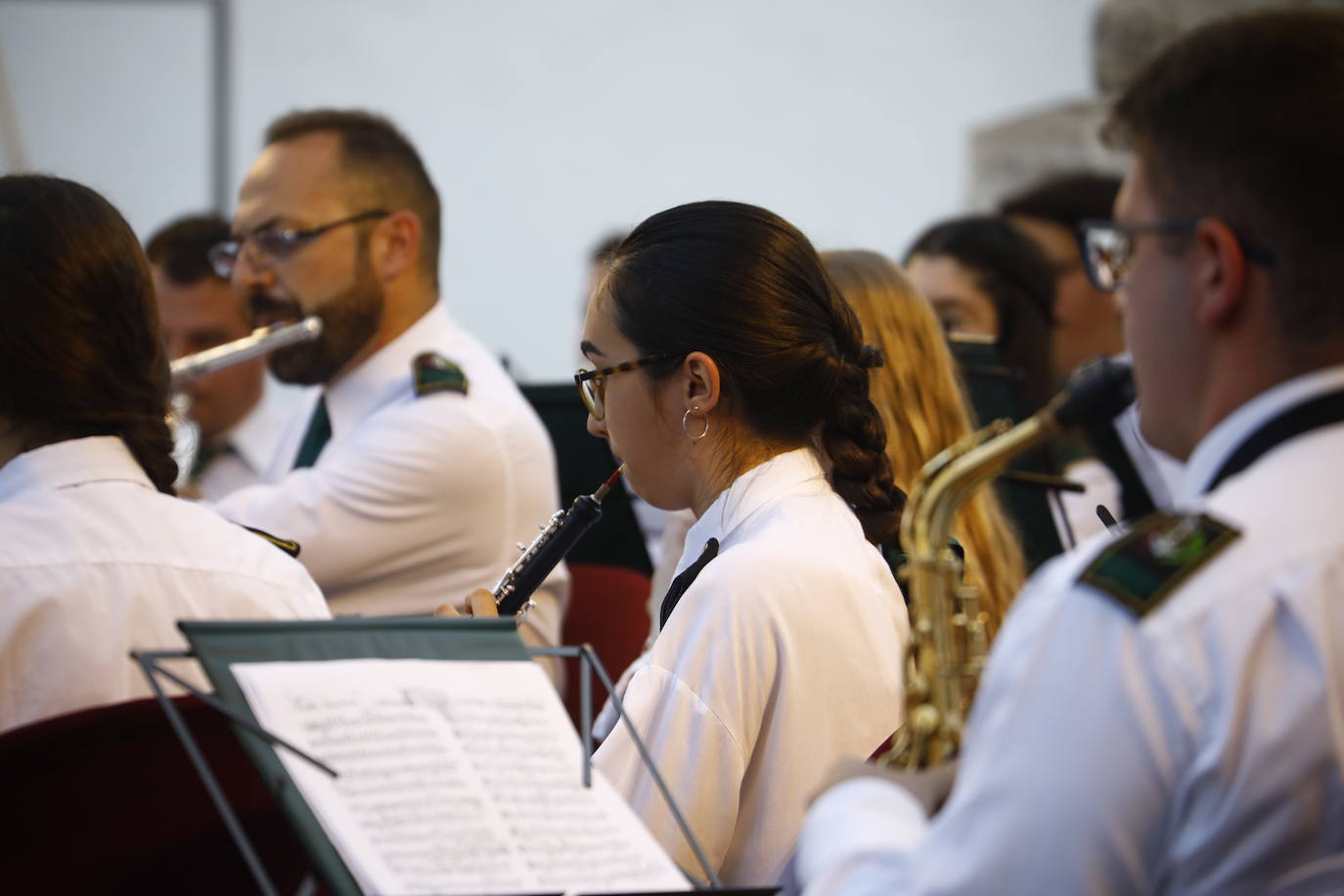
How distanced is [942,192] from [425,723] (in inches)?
205

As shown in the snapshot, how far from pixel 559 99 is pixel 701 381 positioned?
4.09 metres

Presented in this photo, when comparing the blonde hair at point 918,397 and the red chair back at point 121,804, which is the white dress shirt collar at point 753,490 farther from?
the red chair back at point 121,804

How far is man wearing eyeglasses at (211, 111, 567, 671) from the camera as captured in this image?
2.88 m

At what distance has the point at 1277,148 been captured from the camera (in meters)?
1.00

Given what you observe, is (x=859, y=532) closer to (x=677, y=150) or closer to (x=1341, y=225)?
(x=1341, y=225)

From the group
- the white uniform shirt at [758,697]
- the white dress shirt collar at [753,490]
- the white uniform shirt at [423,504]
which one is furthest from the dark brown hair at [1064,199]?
the white uniform shirt at [758,697]

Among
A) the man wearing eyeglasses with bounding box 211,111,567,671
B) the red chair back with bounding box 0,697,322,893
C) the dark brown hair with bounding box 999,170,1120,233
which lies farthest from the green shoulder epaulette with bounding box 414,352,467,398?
the dark brown hair with bounding box 999,170,1120,233

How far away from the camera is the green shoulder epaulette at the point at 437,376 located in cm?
300

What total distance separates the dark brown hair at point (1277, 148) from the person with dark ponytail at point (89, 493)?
110 cm

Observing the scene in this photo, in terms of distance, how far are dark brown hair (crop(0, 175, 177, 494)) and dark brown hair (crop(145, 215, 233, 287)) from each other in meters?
2.35

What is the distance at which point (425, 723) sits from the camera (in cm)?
119

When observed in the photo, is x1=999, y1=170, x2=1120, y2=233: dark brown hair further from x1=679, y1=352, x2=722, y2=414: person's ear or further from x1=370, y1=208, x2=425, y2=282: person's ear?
x1=679, y1=352, x2=722, y2=414: person's ear

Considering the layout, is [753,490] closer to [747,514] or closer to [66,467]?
[747,514]

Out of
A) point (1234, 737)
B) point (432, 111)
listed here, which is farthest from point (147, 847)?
point (432, 111)
